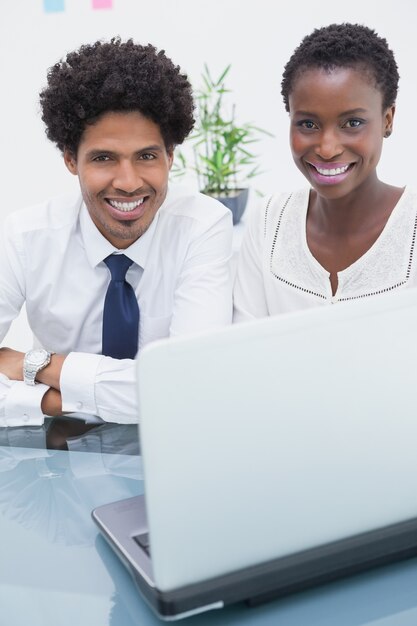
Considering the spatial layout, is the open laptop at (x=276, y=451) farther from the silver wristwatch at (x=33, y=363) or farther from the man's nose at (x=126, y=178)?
the man's nose at (x=126, y=178)

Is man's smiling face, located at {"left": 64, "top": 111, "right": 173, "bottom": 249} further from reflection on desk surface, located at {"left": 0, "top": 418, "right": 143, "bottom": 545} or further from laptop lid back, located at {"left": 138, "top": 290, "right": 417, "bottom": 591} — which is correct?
laptop lid back, located at {"left": 138, "top": 290, "right": 417, "bottom": 591}

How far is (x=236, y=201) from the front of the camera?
9.57 feet

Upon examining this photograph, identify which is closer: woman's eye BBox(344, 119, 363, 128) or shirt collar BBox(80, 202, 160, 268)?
woman's eye BBox(344, 119, 363, 128)

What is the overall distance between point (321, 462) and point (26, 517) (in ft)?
1.40

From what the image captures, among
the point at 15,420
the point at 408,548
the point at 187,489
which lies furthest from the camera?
the point at 15,420

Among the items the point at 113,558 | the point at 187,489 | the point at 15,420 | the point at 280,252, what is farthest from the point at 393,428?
the point at 280,252

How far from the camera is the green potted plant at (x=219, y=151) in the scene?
9.50 feet

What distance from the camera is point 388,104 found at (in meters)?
1.44

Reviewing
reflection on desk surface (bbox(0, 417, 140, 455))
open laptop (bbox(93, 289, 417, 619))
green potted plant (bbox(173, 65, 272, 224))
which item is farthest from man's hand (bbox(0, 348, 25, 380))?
green potted plant (bbox(173, 65, 272, 224))

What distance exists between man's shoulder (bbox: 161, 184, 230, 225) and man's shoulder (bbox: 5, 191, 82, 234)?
19 cm

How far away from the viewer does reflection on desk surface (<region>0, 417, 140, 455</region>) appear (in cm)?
121

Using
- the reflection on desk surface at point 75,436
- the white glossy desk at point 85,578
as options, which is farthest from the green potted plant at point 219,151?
the white glossy desk at point 85,578

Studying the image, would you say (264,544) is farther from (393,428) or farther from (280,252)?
(280,252)

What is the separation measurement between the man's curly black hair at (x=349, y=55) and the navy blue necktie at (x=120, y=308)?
19.6 inches
